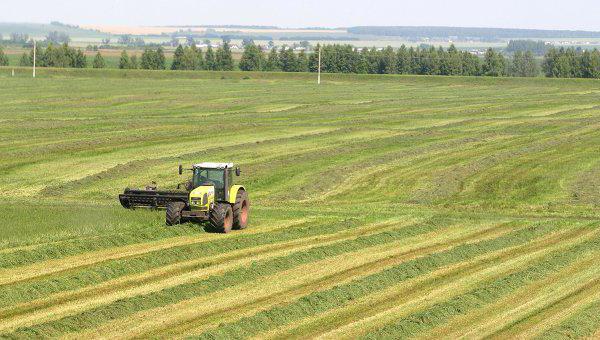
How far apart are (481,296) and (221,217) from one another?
9427 mm

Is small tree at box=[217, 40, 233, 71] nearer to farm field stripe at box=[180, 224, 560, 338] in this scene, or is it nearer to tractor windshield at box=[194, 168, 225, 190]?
tractor windshield at box=[194, 168, 225, 190]

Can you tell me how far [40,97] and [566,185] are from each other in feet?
203

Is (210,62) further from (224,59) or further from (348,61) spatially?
(348,61)

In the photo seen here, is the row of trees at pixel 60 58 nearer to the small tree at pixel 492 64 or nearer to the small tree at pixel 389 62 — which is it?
the small tree at pixel 389 62

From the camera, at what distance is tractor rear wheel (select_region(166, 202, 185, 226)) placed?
31297 millimetres

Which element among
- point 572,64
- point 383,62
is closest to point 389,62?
point 383,62

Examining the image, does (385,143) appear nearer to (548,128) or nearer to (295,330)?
(548,128)

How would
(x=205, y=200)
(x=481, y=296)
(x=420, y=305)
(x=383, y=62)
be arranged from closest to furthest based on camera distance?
(x=420, y=305), (x=481, y=296), (x=205, y=200), (x=383, y=62)

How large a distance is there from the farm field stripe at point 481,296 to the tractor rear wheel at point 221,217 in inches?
330

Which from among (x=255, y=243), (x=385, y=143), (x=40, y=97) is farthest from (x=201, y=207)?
(x=40, y=97)

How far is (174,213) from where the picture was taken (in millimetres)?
31297

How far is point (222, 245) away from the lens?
2905 centimetres

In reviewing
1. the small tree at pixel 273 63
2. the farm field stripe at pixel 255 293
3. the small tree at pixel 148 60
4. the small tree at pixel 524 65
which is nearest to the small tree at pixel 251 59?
the small tree at pixel 273 63

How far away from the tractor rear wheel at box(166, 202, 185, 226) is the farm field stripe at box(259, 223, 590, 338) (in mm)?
8111
